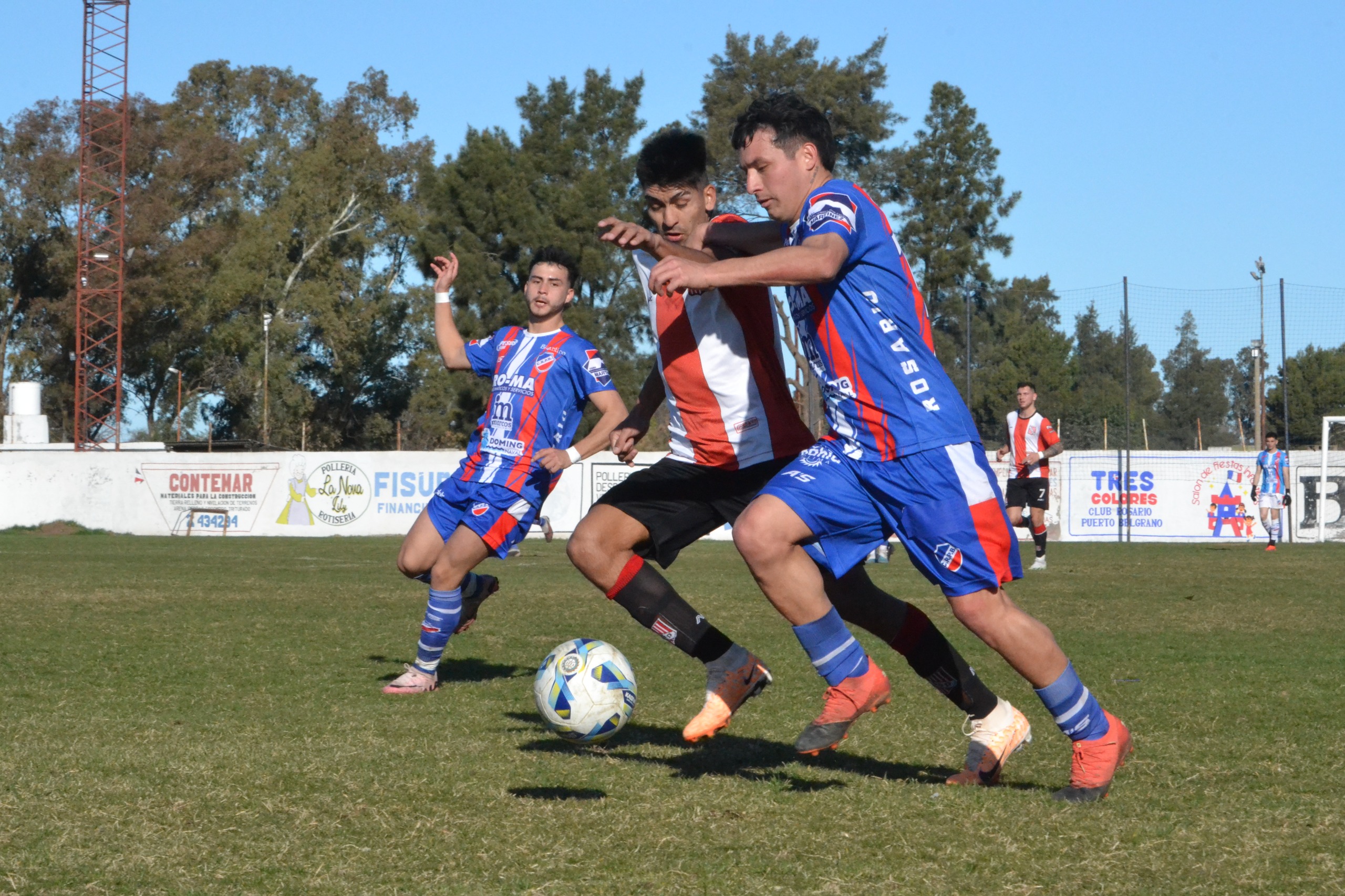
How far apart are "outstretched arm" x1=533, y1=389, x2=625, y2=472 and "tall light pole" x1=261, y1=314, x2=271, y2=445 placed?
138ft

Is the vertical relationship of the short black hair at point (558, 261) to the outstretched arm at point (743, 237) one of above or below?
above

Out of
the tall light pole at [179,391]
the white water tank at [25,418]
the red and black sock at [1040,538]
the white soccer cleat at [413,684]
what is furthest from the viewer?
the tall light pole at [179,391]

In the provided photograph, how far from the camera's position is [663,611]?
5.00 meters

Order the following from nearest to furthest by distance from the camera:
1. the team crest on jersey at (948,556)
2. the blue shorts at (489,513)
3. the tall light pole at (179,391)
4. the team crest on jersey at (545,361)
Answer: the team crest on jersey at (948,556)
the blue shorts at (489,513)
the team crest on jersey at (545,361)
the tall light pole at (179,391)

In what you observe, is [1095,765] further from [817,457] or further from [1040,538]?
[1040,538]

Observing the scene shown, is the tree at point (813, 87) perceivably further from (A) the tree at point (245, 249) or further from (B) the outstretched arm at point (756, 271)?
(B) the outstretched arm at point (756, 271)

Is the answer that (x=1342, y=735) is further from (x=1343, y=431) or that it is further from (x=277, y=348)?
(x=277, y=348)

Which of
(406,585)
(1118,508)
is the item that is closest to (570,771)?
(406,585)

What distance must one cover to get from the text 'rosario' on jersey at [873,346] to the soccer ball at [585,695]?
3.99 feet

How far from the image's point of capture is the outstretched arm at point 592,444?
19.8 feet

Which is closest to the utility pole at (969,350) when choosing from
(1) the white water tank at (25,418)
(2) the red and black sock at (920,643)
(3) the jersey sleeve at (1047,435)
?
(3) the jersey sleeve at (1047,435)

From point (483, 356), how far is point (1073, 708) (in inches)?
151

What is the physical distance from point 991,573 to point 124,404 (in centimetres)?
5305

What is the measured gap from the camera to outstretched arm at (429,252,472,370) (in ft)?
22.6
